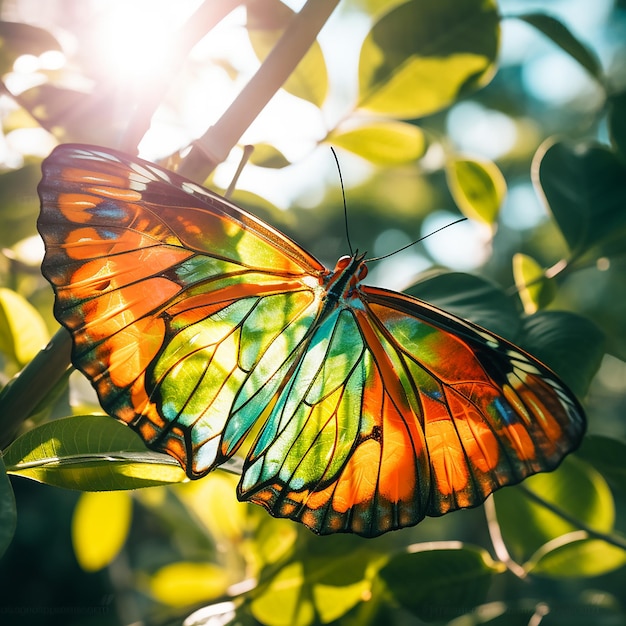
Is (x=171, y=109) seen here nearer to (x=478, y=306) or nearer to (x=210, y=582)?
(x=478, y=306)

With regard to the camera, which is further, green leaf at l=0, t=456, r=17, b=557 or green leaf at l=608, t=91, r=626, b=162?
green leaf at l=608, t=91, r=626, b=162

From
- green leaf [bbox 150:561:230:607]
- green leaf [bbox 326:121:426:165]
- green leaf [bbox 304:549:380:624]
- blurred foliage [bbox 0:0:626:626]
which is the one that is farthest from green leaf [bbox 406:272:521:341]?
green leaf [bbox 150:561:230:607]

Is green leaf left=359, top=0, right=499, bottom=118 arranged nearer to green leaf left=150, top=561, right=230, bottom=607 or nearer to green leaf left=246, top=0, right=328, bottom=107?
green leaf left=246, top=0, right=328, bottom=107

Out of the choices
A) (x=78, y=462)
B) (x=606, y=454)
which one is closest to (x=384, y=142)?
(x=606, y=454)

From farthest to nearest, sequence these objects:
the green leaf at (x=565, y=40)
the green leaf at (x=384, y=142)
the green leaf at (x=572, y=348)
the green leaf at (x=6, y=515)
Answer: the green leaf at (x=384, y=142) → the green leaf at (x=565, y=40) → the green leaf at (x=572, y=348) → the green leaf at (x=6, y=515)

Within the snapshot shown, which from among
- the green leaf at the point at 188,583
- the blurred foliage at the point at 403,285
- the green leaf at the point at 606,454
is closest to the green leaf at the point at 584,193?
the blurred foliage at the point at 403,285

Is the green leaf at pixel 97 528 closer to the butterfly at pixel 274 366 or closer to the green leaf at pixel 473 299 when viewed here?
the butterfly at pixel 274 366

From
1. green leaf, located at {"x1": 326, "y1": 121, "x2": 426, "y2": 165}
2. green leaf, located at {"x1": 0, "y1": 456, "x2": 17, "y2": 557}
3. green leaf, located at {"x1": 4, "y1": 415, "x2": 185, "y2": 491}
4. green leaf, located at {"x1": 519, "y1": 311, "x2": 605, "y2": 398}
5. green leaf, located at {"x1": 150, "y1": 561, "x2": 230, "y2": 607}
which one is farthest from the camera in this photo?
green leaf, located at {"x1": 150, "y1": 561, "x2": 230, "y2": 607}
